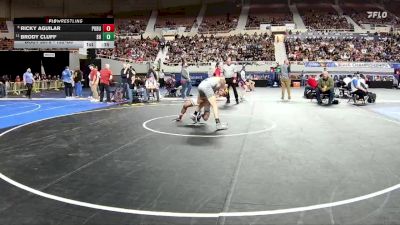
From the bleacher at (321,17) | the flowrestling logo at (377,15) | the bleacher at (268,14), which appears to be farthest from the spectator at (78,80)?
the flowrestling logo at (377,15)

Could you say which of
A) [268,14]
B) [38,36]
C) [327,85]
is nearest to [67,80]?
[38,36]

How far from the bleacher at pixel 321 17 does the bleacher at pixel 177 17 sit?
471 inches

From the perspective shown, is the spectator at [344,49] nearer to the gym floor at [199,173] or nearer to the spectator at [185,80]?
the spectator at [185,80]

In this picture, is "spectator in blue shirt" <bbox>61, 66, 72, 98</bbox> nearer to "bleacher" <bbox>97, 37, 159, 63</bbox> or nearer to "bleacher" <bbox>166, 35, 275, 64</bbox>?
"bleacher" <bbox>97, 37, 159, 63</bbox>

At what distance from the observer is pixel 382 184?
5.07 metres

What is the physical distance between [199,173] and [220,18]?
42648 millimetres

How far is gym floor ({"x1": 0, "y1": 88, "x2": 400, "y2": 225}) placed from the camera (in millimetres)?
4055

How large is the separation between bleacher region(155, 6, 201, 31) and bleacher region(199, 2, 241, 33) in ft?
4.96

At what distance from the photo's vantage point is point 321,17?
4409 centimetres

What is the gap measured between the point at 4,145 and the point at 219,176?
4451mm

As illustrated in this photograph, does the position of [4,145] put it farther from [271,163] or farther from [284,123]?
Answer: [284,123]

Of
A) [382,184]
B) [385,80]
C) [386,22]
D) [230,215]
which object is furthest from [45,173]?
[386,22]

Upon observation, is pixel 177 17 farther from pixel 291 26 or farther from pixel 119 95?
pixel 119 95

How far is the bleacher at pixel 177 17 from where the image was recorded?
151 feet
